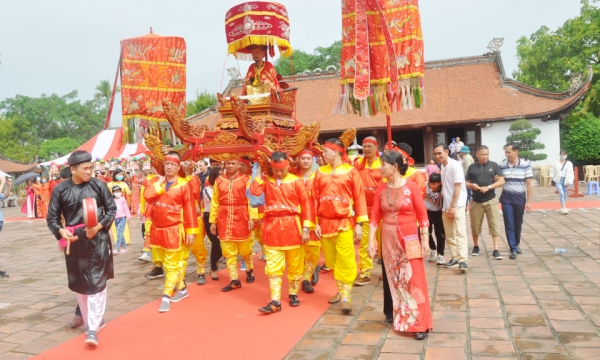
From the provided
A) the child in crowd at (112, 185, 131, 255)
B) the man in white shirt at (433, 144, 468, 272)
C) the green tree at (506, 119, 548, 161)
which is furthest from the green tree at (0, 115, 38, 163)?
the man in white shirt at (433, 144, 468, 272)

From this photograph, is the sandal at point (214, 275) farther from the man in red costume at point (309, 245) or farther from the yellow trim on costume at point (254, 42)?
the yellow trim on costume at point (254, 42)

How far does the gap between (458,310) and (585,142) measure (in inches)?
810

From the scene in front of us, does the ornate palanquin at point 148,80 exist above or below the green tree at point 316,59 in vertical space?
below

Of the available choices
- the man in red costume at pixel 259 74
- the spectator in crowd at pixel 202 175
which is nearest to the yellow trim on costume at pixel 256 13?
the man in red costume at pixel 259 74

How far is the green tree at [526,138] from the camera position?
18.5 meters

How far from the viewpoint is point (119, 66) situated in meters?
6.47

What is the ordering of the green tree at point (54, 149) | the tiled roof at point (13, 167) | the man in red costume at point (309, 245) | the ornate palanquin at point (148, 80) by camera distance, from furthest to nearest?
the green tree at point (54, 149)
the tiled roof at point (13, 167)
the ornate palanquin at point (148, 80)
the man in red costume at point (309, 245)

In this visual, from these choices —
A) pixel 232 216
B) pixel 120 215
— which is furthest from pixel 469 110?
pixel 232 216

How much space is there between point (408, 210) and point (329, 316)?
1.32 m

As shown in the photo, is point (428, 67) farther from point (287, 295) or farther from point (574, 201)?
point (287, 295)

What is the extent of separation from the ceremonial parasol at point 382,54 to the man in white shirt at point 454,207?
3.26 ft

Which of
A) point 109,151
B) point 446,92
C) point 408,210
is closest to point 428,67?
point 446,92

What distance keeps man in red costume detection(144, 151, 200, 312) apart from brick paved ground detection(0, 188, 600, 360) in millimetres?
672

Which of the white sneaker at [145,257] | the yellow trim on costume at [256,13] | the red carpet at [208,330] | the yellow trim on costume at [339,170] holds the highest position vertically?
the yellow trim on costume at [256,13]
